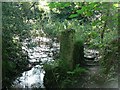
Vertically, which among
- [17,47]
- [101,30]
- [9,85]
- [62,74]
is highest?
[101,30]

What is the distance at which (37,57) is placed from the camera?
4.73 metres

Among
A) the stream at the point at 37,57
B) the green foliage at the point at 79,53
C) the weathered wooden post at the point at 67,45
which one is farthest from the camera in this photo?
the stream at the point at 37,57

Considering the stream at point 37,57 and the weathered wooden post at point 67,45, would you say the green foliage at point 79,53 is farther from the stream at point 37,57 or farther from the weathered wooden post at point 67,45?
the stream at point 37,57

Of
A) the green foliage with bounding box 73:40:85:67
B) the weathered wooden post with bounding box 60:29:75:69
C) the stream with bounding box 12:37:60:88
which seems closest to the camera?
the weathered wooden post with bounding box 60:29:75:69

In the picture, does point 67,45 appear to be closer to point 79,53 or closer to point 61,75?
point 61,75

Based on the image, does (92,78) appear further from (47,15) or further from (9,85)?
(47,15)

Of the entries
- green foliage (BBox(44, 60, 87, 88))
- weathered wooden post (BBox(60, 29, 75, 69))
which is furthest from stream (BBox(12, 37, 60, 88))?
weathered wooden post (BBox(60, 29, 75, 69))

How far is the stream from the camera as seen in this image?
4055 mm

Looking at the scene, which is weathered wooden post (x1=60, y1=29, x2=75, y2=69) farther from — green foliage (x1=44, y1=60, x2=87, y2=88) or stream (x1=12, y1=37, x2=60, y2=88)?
stream (x1=12, y1=37, x2=60, y2=88)

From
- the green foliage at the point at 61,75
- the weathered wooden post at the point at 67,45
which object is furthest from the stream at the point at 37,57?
the weathered wooden post at the point at 67,45

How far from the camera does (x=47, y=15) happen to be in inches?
186

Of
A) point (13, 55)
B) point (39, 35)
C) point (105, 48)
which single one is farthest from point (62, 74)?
point (39, 35)

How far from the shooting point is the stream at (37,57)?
4.05 meters

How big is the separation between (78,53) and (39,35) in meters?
1.03
